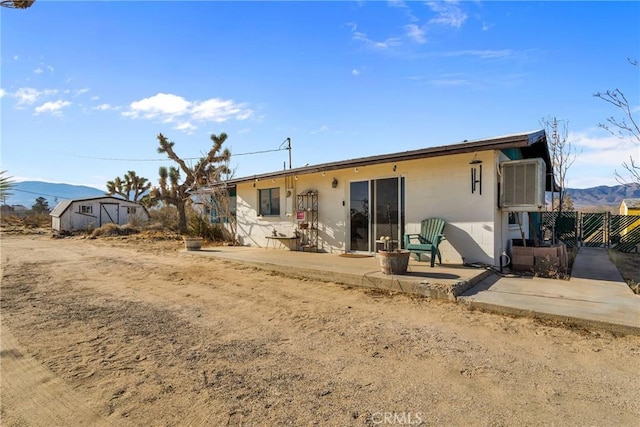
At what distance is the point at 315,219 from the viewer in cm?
991

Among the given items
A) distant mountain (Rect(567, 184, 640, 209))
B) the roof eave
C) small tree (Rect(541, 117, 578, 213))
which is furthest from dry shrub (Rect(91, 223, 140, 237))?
distant mountain (Rect(567, 184, 640, 209))

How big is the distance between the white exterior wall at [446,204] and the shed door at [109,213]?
21.5 meters

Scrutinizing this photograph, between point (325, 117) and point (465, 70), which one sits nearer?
point (465, 70)

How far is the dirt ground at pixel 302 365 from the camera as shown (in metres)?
2.23

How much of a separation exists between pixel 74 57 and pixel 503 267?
37.5 ft

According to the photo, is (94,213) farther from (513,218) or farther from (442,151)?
(513,218)

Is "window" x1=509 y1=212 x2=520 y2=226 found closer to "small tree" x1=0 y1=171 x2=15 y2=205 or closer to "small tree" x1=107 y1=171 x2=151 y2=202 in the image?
"small tree" x1=0 y1=171 x2=15 y2=205

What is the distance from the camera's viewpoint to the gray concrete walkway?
380cm

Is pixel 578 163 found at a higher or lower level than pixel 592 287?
higher

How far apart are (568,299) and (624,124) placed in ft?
14.6

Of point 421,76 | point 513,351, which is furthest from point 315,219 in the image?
point 513,351

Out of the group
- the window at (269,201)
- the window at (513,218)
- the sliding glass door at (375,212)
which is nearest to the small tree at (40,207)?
the window at (269,201)

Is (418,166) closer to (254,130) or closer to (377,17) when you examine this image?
(377,17)

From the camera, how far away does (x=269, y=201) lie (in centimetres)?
1145
